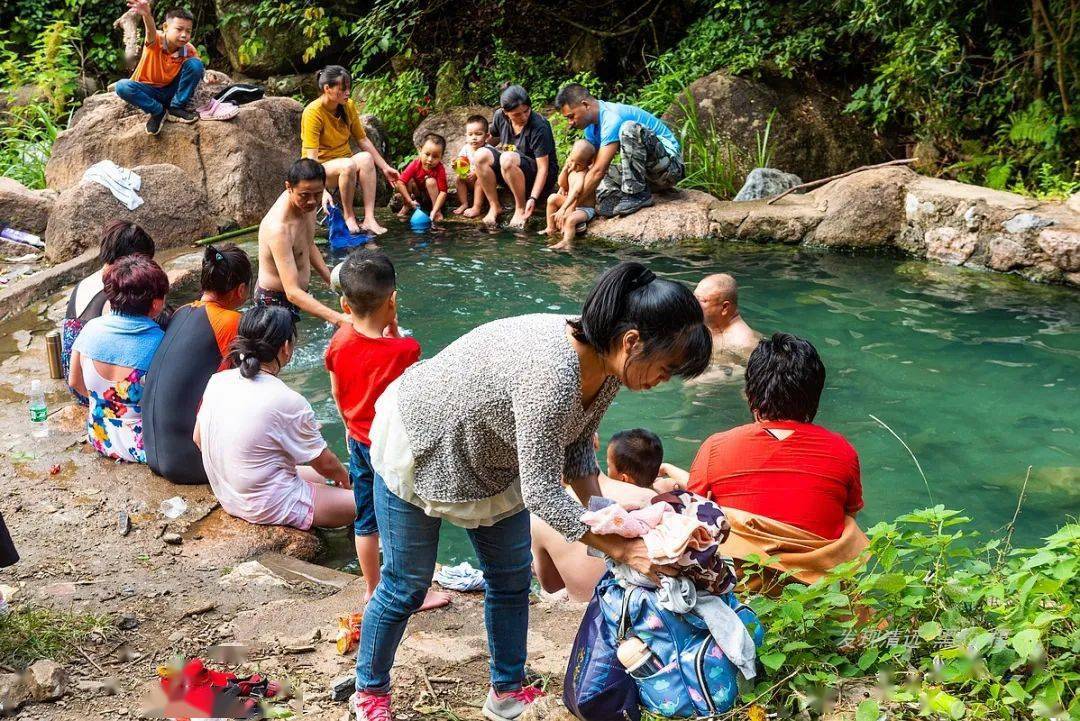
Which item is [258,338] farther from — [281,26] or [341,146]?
[281,26]

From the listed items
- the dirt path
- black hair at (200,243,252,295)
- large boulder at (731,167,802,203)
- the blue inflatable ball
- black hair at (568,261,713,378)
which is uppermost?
black hair at (568,261,713,378)

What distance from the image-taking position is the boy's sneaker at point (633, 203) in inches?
420

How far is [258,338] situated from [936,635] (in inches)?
124

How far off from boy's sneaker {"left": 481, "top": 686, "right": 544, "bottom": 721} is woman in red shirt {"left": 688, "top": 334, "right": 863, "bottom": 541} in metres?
1.01

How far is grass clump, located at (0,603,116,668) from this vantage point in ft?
11.4

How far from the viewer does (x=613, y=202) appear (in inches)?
425

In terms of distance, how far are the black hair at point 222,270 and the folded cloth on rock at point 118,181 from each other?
5.07 m

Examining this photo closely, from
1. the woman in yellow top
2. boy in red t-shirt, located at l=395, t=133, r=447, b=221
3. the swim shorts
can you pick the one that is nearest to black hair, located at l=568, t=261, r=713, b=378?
the swim shorts

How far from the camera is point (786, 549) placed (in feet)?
11.4

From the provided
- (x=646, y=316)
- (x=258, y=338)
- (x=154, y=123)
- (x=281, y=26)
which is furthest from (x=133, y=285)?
(x=281, y=26)

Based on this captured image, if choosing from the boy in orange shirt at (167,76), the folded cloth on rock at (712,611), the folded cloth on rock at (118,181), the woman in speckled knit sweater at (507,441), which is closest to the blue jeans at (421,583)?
the woman in speckled knit sweater at (507,441)

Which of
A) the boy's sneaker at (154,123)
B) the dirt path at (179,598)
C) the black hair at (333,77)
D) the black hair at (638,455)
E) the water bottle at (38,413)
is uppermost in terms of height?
the black hair at (333,77)

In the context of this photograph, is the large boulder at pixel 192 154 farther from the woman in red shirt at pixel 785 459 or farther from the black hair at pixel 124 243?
the woman in red shirt at pixel 785 459

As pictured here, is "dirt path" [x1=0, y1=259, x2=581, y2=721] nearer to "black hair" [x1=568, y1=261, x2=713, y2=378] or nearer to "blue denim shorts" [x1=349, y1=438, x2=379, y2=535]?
"blue denim shorts" [x1=349, y1=438, x2=379, y2=535]
